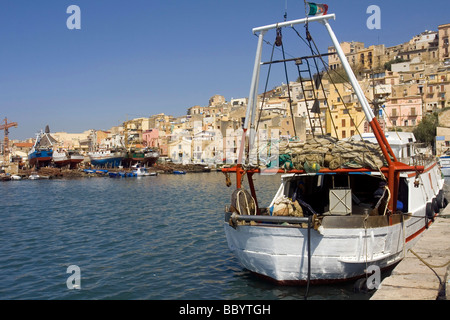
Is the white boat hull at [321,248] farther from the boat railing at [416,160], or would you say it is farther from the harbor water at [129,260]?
the boat railing at [416,160]

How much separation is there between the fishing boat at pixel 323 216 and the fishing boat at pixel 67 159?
269 feet

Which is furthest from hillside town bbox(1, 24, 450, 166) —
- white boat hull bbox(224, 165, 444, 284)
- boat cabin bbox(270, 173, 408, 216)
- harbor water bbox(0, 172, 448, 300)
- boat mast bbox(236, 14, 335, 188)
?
white boat hull bbox(224, 165, 444, 284)

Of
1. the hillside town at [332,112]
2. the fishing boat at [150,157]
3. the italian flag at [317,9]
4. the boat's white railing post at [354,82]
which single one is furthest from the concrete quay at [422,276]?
the fishing boat at [150,157]

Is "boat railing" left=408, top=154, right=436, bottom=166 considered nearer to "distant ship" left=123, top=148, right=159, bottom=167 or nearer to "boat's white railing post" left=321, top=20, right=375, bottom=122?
"boat's white railing post" left=321, top=20, right=375, bottom=122

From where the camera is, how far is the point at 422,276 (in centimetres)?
861

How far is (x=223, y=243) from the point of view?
1694 cm

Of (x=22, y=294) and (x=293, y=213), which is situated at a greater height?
(x=293, y=213)

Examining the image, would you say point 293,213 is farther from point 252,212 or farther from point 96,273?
point 96,273

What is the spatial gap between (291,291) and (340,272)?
1188mm

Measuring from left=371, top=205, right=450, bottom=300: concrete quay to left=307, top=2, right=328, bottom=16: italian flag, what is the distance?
637 cm

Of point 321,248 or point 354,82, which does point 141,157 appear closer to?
point 354,82

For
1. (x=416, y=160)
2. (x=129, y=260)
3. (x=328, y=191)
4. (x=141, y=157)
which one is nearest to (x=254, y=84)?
(x=328, y=191)
